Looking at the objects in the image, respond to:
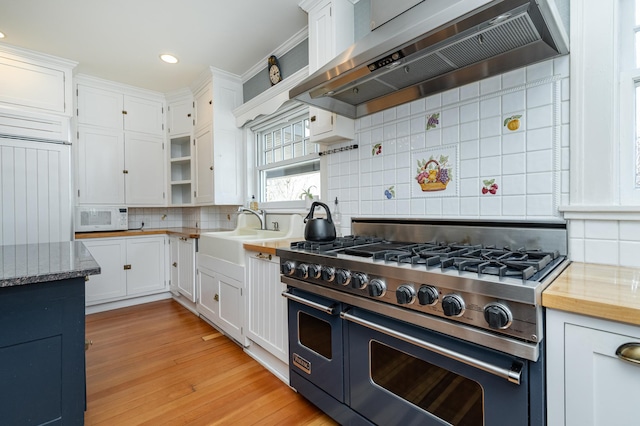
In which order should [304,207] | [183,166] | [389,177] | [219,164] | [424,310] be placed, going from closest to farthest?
[424,310] → [389,177] → [304,207] → [219,164] → [183,166]

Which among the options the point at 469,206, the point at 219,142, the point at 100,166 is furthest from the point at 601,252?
the point at 100,166

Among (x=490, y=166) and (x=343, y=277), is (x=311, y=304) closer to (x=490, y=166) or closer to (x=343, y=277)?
(x=343, y=277)

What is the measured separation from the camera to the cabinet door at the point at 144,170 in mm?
3527

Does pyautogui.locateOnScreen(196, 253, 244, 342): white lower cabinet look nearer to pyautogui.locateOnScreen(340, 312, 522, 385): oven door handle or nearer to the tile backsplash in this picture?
the tile backsplash

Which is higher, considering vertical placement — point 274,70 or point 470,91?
point 274,70

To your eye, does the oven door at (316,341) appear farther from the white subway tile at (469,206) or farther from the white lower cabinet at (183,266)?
the white lower cabinet at (183,266)

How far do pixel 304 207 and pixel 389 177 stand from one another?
37.6 inches

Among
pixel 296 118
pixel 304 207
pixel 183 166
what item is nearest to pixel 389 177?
pixel 304 207

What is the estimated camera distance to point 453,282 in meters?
0.90

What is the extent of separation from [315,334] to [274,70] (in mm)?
2334

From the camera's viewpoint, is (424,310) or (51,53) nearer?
(424,310)

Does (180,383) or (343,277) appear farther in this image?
(180,383)

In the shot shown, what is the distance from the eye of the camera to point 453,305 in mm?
890

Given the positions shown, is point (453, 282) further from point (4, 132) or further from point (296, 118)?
point (4, 132)
